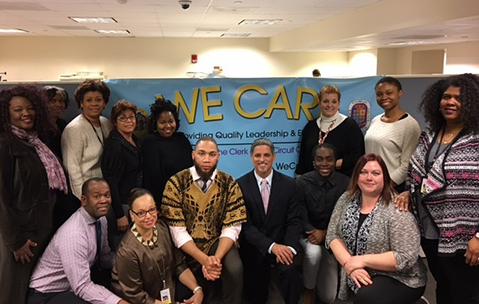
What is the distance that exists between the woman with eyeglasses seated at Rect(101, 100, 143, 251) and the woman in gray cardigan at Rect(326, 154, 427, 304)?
145cm

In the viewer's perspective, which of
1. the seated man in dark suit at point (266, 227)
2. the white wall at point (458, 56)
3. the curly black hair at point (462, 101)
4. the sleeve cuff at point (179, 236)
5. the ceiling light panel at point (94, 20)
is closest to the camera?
the curly black hair at point (462, 101)

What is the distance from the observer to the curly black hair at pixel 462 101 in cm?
222

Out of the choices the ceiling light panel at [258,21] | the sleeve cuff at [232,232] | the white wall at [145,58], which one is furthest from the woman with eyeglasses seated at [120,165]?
the white wall at [145,58]

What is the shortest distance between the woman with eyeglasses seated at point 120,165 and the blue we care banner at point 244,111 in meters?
0.59

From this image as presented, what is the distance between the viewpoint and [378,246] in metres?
2.41

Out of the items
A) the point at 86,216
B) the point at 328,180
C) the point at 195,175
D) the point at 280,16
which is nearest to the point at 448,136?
the point at 328,180

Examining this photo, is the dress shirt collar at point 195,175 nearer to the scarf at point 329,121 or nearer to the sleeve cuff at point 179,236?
the sleeve cuff at point 179,236

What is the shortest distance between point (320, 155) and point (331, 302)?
1065 mm

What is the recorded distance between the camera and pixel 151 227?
2457 millimetres

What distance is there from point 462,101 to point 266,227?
1457 mm

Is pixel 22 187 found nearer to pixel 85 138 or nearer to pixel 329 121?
pixel 85 138

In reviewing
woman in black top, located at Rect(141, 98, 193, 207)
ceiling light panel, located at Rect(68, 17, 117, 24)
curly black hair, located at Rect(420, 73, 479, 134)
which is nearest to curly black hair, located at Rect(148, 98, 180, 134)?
woman in black top, located at Rect(141, 98, 193, 207)

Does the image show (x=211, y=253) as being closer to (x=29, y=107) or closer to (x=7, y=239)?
(x=7, y=239)

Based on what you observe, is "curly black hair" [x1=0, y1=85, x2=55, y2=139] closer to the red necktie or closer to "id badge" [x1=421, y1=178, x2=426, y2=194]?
the red necktie
